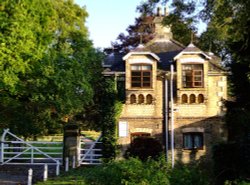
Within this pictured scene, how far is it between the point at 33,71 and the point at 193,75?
968 cm

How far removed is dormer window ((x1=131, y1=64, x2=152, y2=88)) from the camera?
97.2 feet

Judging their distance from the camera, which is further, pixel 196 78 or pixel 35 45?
pixel 196 78

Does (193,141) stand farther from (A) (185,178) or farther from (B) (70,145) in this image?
(A) (185,178)

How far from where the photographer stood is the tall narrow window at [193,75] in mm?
29605

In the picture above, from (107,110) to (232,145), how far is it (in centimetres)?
1210

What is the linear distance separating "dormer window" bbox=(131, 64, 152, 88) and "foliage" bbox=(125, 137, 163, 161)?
3.62m

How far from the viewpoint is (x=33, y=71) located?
25422 mm

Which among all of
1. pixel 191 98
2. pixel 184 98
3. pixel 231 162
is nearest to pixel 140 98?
pixel 184 98

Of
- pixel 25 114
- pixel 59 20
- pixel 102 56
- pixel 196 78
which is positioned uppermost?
pixel 59 20

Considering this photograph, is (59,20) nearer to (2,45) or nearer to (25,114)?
(25,114)

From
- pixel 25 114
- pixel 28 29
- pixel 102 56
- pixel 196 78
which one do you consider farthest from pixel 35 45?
pixel 102 56

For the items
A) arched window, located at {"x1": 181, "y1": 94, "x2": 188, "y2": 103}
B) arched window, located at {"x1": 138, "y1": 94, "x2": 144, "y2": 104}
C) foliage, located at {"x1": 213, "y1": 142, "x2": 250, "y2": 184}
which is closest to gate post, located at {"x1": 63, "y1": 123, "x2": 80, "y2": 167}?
arched window, located at {"x1": 138, "y1": 94, "x2": 144, "y2": 104}

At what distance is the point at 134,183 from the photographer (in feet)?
40.1

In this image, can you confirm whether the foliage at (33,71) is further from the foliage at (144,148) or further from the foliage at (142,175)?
the foliage at (142,175)
